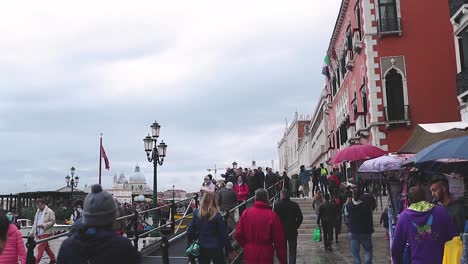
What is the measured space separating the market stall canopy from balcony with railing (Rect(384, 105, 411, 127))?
12.5 metres

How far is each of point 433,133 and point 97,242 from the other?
8349 millimetres

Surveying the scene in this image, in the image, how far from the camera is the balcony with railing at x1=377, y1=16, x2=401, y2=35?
23.7 metres

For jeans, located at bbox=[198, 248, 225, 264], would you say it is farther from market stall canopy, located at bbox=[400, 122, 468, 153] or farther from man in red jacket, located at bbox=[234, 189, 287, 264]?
market stall canopy, located at bbox=[400, 122, 468, 153]

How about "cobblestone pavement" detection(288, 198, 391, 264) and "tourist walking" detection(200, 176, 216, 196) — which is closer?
"tourist walking" detection(200, 176, 216, 196)

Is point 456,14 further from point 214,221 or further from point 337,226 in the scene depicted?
point 214,221

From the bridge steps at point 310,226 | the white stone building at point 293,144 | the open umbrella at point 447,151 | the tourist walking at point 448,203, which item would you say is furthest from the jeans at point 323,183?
the white stone building at point 293,144

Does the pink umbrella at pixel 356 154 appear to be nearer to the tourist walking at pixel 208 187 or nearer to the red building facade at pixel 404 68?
the tourist walking at pixel 208 187

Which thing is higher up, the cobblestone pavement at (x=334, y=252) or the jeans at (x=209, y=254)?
the jeans at (x=209, y=254)

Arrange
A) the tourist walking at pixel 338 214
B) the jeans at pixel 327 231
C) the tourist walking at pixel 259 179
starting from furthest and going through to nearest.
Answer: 1. the tourist walking at pixel 259 179
2. the tourist walking at pixel 338 214
3. the jeans at pixel 327 231

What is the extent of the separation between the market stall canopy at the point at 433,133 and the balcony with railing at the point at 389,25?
14138 mm

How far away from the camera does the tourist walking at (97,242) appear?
10.0 ft

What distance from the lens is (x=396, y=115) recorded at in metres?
23.4

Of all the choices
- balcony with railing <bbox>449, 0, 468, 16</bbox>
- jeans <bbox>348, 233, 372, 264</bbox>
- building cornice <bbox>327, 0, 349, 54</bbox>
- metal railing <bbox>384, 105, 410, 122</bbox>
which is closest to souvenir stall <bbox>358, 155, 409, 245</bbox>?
jeans <bbox>348, 233, 372, 264</bbox>

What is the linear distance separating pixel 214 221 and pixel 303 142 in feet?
243
